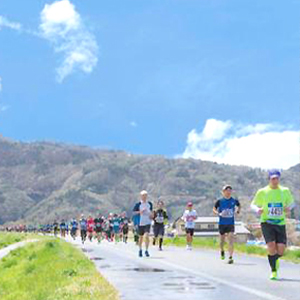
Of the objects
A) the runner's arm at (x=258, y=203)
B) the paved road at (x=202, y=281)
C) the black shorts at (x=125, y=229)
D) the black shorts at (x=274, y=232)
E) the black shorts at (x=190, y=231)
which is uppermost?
the black shorts at (x=125, y=229)

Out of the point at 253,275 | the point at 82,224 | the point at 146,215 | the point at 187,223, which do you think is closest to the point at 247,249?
the point at 146,215

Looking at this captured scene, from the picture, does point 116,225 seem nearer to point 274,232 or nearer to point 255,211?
point 255,211

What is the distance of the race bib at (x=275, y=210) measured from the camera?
12.7 metres

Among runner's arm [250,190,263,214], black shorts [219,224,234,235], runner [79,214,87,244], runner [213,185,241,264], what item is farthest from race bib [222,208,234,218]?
runner [79,214,87,244]

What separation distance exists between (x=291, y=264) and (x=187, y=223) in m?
11.1

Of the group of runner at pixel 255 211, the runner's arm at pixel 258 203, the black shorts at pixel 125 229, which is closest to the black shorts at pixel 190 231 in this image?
the group of runner at pixel 255 211

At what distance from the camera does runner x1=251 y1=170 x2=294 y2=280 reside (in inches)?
500

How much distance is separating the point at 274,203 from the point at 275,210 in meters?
0.12

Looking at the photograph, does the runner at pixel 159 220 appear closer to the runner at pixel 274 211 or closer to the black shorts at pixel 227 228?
the black shorts at pixel 227 228

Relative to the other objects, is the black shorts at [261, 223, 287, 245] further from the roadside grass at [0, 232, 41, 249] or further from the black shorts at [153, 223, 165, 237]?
the roadside grass at [0, 232, 41, 249]

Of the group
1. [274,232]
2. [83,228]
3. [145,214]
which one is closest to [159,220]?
[145,214]

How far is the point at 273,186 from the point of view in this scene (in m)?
12.8

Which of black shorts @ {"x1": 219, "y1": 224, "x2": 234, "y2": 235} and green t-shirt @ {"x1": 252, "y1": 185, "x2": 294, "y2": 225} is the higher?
green t-shirt @ {"x1": 252, "y1": 185, "x2": 294, "y2": 225}

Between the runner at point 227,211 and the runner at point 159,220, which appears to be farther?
the runner at point 159,220
